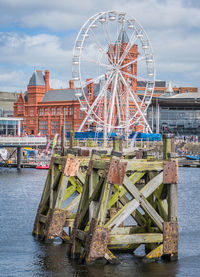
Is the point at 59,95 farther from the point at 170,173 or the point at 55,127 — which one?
the point at 170,173

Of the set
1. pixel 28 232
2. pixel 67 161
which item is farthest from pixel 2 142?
pixel 67 161

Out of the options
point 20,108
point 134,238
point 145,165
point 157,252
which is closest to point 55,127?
point 20,108

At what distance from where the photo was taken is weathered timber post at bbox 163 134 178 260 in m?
25.8

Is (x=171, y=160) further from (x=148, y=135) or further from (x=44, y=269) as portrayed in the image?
(x=148, y=135)

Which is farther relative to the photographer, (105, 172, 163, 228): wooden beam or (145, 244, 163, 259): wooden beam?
(145, 244, 163, 259): wooden beam

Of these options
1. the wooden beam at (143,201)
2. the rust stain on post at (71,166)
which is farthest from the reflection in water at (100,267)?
the rust stain on post at (71,166)

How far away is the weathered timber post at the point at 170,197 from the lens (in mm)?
25828

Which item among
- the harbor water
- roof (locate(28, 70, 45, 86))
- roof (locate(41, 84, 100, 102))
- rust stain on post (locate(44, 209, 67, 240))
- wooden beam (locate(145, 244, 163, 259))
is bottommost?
the harbor water

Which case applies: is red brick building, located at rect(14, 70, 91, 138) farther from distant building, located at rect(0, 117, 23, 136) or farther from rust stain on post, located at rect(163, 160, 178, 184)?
rust stain on post, located at rect(163, 160, 178, 184)

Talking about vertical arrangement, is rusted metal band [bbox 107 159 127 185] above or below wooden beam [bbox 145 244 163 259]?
above

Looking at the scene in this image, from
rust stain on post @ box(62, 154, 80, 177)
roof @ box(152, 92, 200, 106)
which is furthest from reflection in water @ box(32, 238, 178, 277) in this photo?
roof @ box(152, 92, 200, 106)

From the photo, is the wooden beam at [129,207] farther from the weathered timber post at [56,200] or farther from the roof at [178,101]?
the roof at [178,101]

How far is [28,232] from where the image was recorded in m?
35.7

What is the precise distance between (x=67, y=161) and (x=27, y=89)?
157070 millimetres
